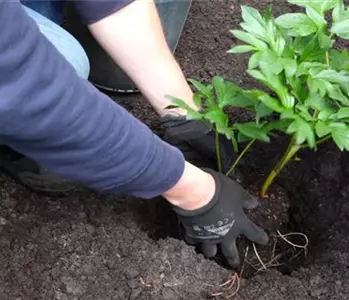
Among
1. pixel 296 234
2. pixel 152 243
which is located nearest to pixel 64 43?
pixel 152 243

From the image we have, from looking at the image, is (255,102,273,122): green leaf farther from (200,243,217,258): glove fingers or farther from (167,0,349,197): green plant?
(200,243,217,258): glove fingers

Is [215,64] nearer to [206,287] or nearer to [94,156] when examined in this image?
[206,287]

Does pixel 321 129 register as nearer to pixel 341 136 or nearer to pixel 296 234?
pixel 341 136

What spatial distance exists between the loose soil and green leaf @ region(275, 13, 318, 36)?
0.45 m

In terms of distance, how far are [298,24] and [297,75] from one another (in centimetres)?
11

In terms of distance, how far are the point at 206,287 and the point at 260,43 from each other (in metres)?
0.53

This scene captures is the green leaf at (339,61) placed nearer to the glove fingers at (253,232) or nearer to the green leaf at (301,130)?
the green leaf at (301,130)

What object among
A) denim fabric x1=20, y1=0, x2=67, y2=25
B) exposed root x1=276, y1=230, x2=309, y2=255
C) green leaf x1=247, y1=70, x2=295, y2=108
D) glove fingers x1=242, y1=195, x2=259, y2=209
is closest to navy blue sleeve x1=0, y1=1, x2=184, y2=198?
green leaf x1=247, y1=70, x2=295, y2=108

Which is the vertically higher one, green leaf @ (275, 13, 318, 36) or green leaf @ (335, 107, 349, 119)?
green leaf @ (275, 13, 318, 36)

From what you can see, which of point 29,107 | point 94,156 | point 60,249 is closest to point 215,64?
point 60,249

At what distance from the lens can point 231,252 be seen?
1628mm

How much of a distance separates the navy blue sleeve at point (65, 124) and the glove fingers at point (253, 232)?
0.36 metres

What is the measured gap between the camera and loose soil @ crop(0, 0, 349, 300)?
1462 millimetres

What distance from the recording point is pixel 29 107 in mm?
1018
